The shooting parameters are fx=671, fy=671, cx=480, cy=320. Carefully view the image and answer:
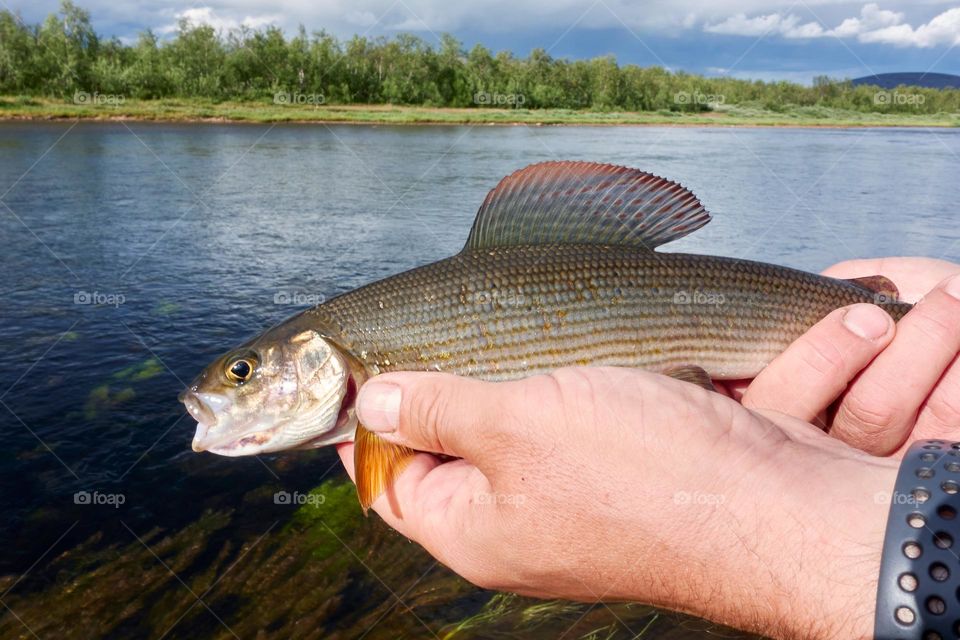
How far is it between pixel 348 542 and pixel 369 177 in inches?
890

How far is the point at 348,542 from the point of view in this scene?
20.7 feet

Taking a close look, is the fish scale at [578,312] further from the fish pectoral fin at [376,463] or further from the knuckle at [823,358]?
the fish pectoral fin at [376,463]

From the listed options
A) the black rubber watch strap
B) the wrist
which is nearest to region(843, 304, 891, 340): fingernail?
the wrist

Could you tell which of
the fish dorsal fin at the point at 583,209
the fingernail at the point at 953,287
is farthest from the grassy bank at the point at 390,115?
the fingernail at the point at 953,287

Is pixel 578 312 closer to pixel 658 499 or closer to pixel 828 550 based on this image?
pixel 658 499

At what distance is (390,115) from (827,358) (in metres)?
71.1

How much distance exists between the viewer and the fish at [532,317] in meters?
3.32

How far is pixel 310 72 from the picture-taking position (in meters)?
82.8

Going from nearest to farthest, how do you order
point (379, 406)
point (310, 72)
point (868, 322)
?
point (379, 406)
point (868, 322)
point (310, 72)

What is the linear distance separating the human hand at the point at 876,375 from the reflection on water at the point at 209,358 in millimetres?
2199

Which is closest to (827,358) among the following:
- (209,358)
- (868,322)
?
(868,322)

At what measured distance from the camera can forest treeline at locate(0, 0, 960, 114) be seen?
69125 millimetres

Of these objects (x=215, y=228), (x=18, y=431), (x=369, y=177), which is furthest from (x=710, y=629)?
(x=369, y=177)

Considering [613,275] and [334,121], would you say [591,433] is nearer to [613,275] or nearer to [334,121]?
[613,275]
